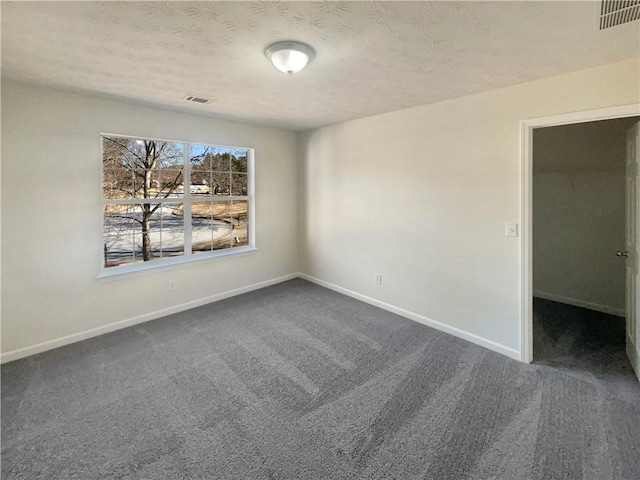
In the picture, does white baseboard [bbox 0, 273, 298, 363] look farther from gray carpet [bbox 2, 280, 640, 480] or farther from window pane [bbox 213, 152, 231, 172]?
window pane [bbox 213, 152, 231, 172]

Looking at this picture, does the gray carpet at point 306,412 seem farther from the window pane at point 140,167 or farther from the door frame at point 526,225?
the window pane at point 140,167

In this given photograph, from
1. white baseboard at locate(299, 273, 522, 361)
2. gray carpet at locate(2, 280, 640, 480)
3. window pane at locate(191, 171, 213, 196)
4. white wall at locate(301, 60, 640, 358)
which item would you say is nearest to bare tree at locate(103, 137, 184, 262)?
window pane at locate(191, 171, 213, 196)

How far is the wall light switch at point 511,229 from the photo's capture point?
9.15 feet

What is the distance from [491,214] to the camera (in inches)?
116

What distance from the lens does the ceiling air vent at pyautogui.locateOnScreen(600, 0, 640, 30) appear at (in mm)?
1543

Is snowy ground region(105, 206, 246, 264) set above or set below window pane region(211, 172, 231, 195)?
below

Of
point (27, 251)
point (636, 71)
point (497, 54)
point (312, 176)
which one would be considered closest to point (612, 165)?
point (636, 71)

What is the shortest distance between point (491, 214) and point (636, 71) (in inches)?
54.0

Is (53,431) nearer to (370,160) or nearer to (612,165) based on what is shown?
(370,160)

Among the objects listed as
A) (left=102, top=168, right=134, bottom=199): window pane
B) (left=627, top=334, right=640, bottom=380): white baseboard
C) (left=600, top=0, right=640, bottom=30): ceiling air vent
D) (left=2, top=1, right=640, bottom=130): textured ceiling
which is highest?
(left=2, top=1, right=640, bottom=130): textured ceiling

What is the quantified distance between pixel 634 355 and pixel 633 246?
917 millimetres

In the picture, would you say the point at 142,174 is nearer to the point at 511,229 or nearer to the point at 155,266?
the point at 155,266

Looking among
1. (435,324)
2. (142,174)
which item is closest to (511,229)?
(435,324)

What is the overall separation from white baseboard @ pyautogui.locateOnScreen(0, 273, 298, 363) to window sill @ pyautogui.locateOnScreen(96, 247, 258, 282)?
1.71ft
